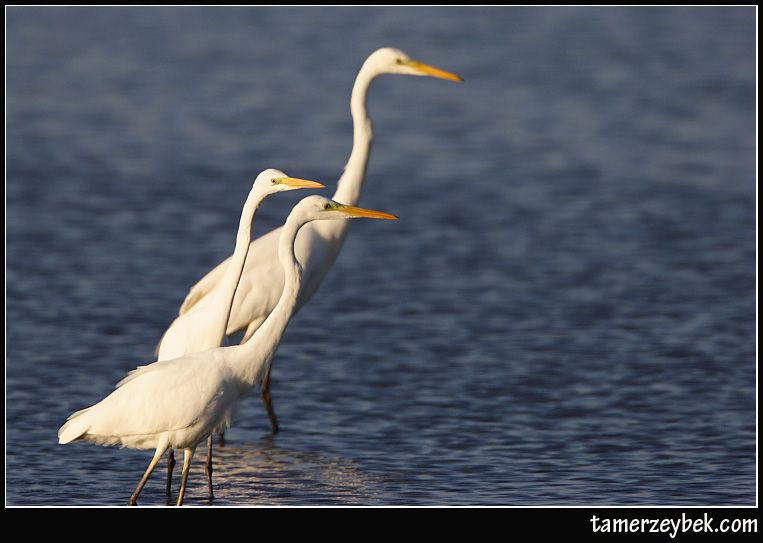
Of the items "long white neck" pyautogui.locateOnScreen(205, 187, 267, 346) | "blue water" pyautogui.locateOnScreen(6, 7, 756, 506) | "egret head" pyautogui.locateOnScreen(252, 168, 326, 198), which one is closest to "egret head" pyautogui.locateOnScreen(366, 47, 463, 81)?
"blue water" pyautogui.locateOnScreen(6, 7, 756, 506)

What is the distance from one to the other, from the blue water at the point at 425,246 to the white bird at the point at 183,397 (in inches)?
36.7

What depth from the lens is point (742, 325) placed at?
42.8 ft

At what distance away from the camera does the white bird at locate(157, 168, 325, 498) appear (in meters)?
8.48

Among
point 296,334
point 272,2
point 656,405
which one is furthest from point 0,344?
point 272,2

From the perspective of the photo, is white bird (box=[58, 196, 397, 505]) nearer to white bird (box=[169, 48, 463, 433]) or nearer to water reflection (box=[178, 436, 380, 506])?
water reflection (box=[178, 436, 380, 506])

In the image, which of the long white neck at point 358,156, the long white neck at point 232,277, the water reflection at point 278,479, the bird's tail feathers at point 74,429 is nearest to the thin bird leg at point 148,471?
the bird's tail feathers at point 74,429

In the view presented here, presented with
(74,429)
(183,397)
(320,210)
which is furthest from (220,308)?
(74,429)

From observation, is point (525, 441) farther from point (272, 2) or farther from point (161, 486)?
point (272, 2)

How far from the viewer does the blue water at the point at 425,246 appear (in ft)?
32.1

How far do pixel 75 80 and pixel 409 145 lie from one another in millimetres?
6370

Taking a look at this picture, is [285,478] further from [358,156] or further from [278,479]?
[358,156]

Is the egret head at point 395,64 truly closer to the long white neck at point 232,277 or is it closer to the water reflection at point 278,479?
the long white neck at point 232,277

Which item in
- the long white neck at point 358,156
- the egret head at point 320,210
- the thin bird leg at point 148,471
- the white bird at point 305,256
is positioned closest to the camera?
the thin bird leg at point 148,471

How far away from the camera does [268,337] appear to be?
809cm
